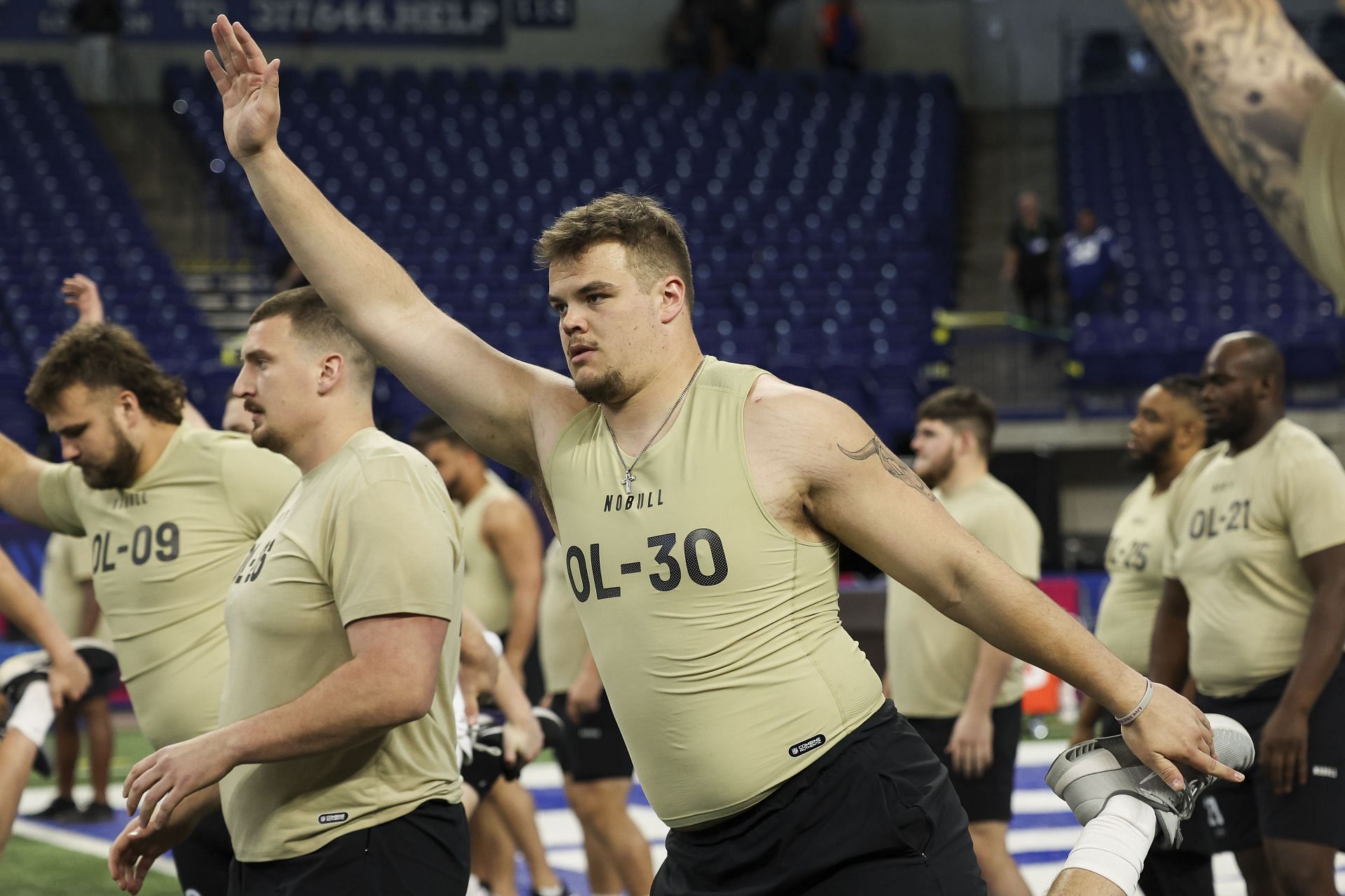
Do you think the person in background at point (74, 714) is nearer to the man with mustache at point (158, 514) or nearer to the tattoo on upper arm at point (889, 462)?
the man with mustache at point (158, 514)

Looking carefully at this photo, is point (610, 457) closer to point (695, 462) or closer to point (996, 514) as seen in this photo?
point (695, 462)

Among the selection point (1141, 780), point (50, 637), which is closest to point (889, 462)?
point (1141, 780)

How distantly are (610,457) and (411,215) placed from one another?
16.6 m

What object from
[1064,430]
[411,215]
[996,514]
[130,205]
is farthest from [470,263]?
[996,514]

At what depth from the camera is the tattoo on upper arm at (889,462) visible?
2711 millimetres

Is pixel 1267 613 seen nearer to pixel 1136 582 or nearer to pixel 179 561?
pixel 1136 582

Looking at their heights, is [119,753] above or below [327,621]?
below

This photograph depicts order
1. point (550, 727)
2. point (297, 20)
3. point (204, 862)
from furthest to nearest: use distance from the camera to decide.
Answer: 1. point (297, 20)
2. point (550, 727)
3. point (204, 862)

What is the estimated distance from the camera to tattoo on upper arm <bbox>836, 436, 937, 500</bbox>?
271cm

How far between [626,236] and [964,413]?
151 inches

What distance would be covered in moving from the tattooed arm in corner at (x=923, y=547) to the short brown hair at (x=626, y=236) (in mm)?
346

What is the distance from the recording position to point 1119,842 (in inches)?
108

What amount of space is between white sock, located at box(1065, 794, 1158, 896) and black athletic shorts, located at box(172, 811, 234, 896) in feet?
7.59

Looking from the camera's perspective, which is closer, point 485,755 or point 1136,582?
point 485,755
